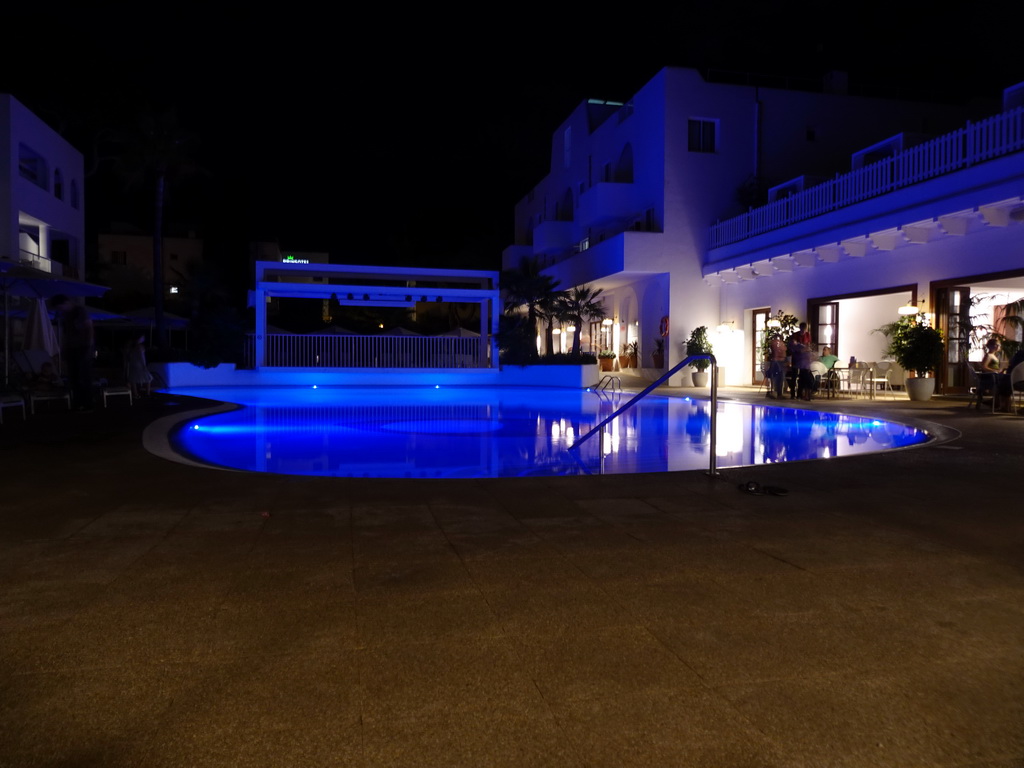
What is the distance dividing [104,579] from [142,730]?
1.44m

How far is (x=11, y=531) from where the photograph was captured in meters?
4.02

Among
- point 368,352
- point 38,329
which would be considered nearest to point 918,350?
point 368,352

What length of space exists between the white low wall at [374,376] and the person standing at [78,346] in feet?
31.8

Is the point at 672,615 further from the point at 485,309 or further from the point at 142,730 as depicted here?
the point at 485,309

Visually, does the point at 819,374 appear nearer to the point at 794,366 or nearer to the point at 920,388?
the point at 794,366

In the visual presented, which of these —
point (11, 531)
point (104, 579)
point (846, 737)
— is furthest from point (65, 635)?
point (846, 737)

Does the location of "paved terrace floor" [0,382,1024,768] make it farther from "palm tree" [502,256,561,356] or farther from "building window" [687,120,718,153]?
"palm tree" [502,256,561,356]

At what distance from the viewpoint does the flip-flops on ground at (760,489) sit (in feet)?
17.0

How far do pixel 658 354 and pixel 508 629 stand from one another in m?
21.4

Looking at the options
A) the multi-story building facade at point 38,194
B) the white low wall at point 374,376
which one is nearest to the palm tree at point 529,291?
the white low wall at point 374,376

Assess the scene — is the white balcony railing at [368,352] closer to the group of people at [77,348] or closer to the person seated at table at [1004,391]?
the group of people at [77,348]

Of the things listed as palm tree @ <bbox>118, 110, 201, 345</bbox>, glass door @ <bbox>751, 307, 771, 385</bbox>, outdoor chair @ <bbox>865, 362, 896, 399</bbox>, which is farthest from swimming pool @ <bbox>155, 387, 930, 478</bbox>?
palm tree @ <bbox>118, 110, 201, 345</bbox>

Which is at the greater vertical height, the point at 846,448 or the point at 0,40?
the point at 0,40

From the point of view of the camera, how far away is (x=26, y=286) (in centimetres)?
1143
